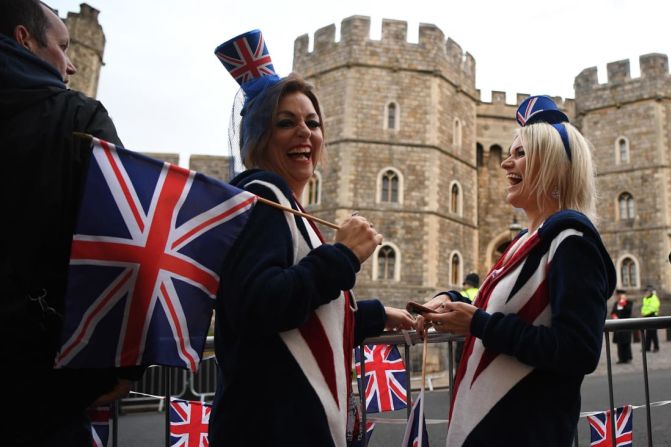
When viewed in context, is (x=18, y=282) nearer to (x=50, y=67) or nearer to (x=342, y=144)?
(x=50, y=67)

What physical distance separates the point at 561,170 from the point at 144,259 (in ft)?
4.71

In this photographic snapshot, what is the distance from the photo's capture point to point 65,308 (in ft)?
4.29

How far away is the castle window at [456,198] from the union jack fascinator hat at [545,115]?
18.5 metres

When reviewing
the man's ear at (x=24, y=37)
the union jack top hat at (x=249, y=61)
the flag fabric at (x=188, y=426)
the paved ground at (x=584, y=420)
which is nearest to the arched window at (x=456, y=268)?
the paved ground at (x=584, y=420)

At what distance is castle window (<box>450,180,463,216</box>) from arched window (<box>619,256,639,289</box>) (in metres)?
8.02

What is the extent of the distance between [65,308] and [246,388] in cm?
51

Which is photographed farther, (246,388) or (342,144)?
(342,144)

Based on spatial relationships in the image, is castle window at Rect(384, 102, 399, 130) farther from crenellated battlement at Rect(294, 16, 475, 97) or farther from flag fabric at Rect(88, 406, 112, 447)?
flag fabric at Rect(88, 406, 112, 447)

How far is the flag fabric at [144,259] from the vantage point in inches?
52.6

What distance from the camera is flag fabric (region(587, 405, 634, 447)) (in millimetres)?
2945

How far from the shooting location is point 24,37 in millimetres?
1526

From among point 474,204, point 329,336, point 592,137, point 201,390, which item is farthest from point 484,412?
point 592,137

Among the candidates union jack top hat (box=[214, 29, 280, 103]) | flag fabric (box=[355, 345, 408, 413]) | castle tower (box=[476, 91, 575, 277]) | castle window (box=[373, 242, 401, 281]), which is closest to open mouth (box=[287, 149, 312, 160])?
union jack top hat (box=[214, 29, 280, 103])

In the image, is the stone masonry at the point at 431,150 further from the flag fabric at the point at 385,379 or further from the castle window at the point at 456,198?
the flag fabric at the point at 385,379
